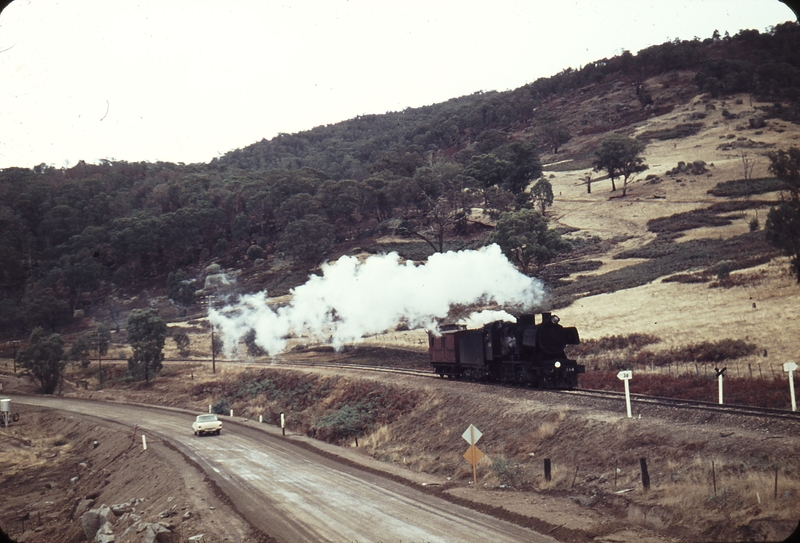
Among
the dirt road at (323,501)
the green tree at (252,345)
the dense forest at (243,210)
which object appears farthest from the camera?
the dense forest at (243,210)

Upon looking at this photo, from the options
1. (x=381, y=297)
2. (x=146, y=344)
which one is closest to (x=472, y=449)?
(x=381, y=297)

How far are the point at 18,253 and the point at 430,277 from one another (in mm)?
100023

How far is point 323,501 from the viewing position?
754 inches

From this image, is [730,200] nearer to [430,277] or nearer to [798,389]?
[430,277]

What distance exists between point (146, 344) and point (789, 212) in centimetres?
5596

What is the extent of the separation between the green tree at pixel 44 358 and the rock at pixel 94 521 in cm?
4429

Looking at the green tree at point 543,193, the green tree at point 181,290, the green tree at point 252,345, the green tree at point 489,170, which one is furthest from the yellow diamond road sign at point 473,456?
the green tree at point 489,170

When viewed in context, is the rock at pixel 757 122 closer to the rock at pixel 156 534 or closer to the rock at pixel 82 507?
the rock at pixel 82 507

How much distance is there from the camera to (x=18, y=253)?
111 metres

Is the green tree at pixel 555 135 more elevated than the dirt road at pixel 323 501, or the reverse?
the green tree at pixel 555 135

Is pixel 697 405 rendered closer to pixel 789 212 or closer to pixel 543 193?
pixel 789 212

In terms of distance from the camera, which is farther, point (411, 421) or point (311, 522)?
point (411, 421)

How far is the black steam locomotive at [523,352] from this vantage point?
29516 mm

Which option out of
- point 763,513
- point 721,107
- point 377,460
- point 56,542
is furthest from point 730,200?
point 56,542
